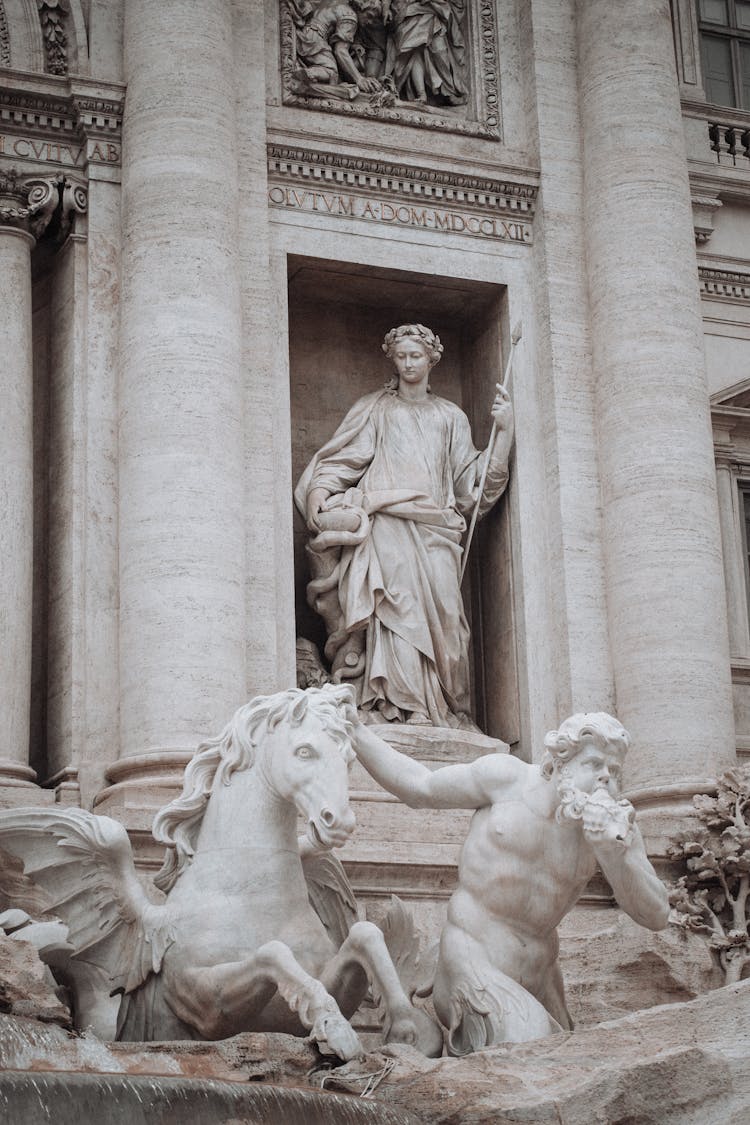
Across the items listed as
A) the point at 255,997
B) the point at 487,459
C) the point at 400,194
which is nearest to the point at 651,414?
the point at 487,459

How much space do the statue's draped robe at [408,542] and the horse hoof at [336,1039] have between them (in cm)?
575

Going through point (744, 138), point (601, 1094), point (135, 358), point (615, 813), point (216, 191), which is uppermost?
point (744, 138)

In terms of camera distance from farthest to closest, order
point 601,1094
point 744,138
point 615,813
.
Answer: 1. point 744,138
2. point 615,813
3. point 601,1094

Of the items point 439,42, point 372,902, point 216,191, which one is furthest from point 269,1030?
point 439,42

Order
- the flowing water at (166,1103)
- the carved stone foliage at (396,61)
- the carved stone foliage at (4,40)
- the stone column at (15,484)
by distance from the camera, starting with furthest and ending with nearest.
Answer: the carved stone foliage at (396,61) → the carved stone foliage at (4,40) → the stone column at (15,484) → the flowing water at (166,1103)

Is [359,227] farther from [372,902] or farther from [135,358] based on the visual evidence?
[372,902]

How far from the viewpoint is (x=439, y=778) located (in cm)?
947

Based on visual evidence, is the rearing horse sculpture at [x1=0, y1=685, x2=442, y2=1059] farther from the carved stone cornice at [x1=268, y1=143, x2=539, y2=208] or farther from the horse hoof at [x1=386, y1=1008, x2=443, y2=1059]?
the carved stone cornice at [x1=268, y1=143, x2=539, y2=208]

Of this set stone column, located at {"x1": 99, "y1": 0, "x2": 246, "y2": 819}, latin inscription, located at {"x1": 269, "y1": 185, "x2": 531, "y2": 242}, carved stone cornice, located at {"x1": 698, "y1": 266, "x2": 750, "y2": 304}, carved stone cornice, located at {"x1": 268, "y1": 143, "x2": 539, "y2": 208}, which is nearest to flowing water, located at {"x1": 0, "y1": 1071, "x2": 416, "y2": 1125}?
stone column, located at {"x1": 99, "y1": 0, "x2": 246, "y2": 819}

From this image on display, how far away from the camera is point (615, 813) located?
8883 mm

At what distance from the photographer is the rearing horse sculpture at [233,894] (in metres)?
8.61

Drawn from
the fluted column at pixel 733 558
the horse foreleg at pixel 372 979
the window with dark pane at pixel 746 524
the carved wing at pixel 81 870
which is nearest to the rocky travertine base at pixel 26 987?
the carved wing at pixel 81 870

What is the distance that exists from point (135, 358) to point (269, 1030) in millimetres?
5647

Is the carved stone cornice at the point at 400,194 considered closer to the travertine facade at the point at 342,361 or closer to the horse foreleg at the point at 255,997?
the travertine facade at the point at 342,361
